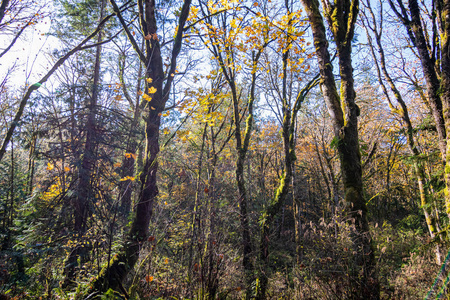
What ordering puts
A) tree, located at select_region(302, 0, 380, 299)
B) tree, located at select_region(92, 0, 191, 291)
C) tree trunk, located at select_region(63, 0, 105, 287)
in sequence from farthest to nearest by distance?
1. tree trunk, located at select_region(63, 0, 105, 287)
2. tree, located at select_region(92, 0, 191, 291)
3. tree, located at select_region(302, 0, 380, 299)

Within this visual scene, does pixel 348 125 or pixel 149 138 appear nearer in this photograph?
pixel 348 125

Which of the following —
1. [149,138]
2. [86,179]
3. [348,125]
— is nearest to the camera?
[348,125]

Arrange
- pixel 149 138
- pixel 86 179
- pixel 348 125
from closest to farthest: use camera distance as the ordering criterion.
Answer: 1. pixel 348 125
2. pixel 149 138
3. pixel 86 179

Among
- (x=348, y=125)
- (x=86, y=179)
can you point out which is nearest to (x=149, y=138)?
(x=86, y=179)

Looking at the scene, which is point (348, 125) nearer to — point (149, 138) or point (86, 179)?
point (149, 138)

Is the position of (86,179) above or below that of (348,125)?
below

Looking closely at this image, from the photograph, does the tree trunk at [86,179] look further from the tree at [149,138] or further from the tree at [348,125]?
the tree at [348,125]

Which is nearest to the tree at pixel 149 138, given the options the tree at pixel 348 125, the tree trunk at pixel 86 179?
the tree trunk at pixel 86 179

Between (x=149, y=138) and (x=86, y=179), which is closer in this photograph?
(x=149, y=138)

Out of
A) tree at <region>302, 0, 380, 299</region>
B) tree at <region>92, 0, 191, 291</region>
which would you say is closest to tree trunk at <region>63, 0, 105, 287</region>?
tree at <region>92, 0, 191, 291</region>

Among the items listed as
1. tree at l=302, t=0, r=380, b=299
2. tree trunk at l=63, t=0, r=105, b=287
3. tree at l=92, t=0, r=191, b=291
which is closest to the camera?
tree at l=302, t=0, r=380, b=299

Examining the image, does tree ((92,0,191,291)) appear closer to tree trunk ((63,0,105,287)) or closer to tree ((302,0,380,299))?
tree trunk ((63,0,105,287))

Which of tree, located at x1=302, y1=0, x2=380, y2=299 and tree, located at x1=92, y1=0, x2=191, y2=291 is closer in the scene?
tree, located at x1=302, y1=0, x2=380, y2=299

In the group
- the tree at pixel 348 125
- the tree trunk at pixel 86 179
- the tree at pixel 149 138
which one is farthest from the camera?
the tree trunk at pixel 86 179
